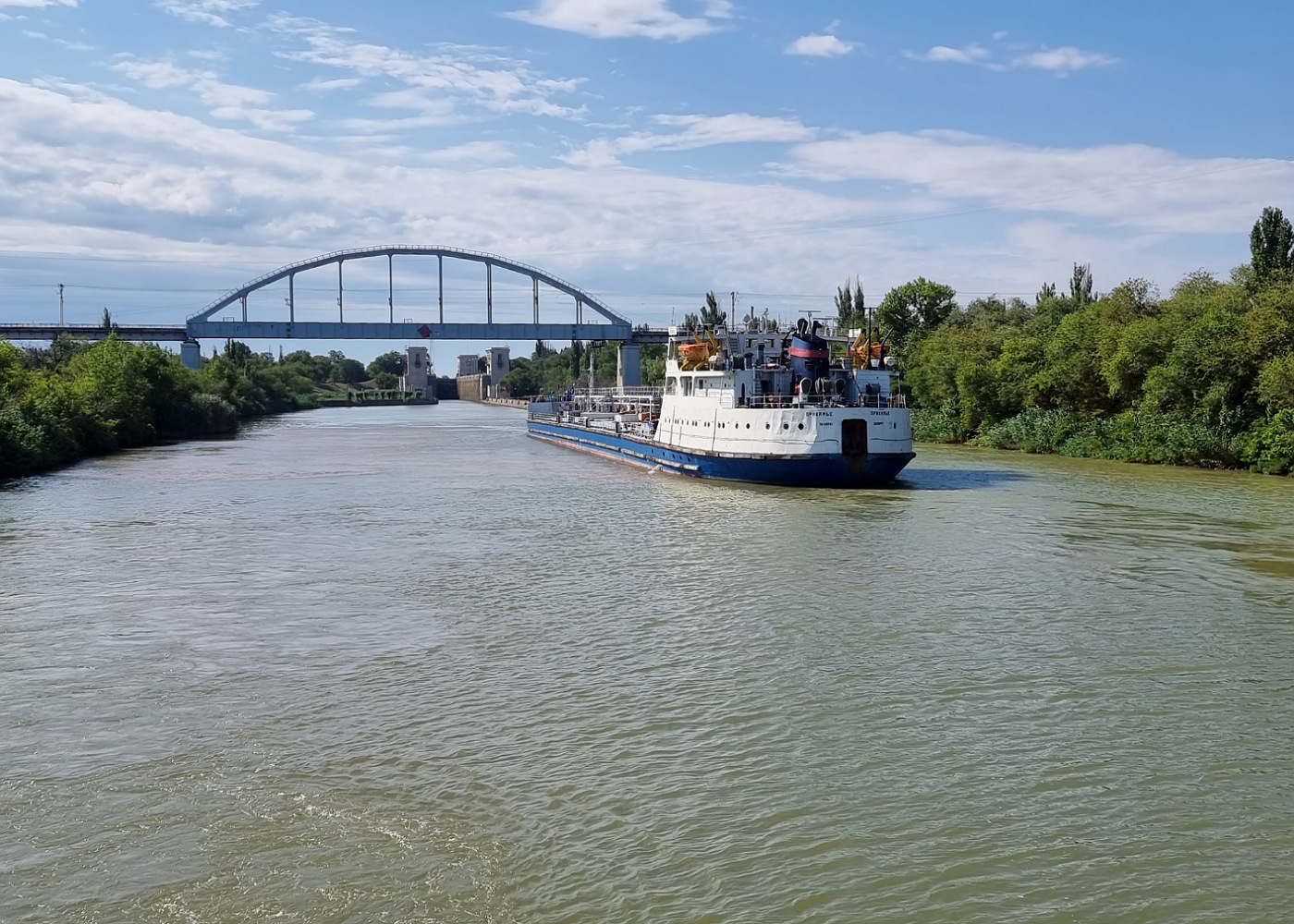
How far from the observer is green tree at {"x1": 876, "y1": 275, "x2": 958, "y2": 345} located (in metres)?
75.3

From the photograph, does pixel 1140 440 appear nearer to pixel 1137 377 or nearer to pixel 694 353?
pixel 1137 377

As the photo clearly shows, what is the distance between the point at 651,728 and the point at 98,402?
48.7 metres

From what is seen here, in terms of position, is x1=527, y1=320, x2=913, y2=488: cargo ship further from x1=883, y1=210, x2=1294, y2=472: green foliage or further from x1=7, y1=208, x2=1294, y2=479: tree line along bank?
x1=883, y1=210, x2=1294, y2=472: green foliage

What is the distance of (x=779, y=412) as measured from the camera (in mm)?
31969

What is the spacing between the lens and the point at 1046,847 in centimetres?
842

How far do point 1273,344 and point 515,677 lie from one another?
108 ft

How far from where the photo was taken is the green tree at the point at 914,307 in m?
75.3

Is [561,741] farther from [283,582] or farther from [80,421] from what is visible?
[80,421]

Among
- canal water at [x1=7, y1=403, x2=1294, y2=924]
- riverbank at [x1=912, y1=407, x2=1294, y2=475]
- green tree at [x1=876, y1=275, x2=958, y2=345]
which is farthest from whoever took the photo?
green tree at [x1=876, y1=275, x2=958, y2=345]

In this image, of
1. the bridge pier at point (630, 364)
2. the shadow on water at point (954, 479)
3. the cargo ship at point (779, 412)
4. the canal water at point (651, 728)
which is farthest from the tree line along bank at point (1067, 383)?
the bridge pier at point (630, 364)

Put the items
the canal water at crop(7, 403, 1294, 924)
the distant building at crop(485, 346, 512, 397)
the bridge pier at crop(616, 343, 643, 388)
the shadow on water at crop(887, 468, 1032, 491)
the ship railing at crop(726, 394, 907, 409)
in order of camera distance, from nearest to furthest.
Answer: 1. the canal water at crop(7, 403, 1294, 924)
2. the ship railing at crop(726, 394, 907, 409)
3. the shadow on water at crop(887, 468, 1032, 491)
4. the bridge pier at crop(616, 343, 643, 388)
5. the distant building at crop(485, 346, 512, 397)

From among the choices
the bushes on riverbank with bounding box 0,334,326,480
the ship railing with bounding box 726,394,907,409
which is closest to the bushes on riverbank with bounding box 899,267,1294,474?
the ship railing with bounding box 726,394,907,409

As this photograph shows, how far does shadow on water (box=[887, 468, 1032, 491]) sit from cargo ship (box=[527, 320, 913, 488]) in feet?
5.39

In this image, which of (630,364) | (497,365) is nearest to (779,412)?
(630,364)
